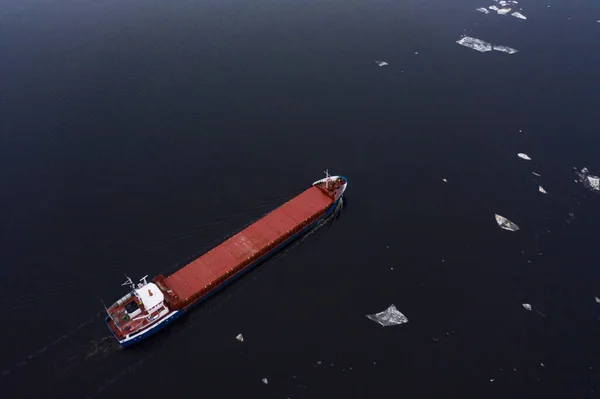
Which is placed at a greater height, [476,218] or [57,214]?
[57,214]

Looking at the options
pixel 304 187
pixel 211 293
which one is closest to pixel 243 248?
pixel 211 293

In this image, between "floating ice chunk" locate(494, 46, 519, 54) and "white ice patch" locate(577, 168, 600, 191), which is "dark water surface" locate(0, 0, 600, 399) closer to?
"white ice patch" locate(577, 168, 600, 191)

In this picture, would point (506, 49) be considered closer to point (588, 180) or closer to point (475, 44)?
point (475, 44)

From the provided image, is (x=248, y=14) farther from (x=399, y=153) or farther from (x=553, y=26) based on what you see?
(x=553, y=26)

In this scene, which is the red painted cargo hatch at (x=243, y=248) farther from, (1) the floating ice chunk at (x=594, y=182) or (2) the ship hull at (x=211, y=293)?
(1) the floating ice chunk at (x=594, y=182)

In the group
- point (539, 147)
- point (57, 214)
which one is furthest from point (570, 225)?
point (57, 214)

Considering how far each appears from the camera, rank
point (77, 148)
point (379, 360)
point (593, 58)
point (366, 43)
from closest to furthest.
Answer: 1. point (379, 360)
2. point (77, 148)
3. point (593, 58)
4. point (366, 43)

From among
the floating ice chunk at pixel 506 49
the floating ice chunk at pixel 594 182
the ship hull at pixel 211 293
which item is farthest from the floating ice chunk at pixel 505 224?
the floating ice chunk at pixel 506 49
